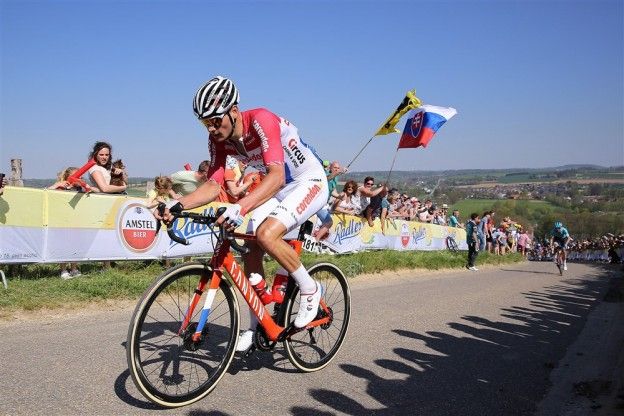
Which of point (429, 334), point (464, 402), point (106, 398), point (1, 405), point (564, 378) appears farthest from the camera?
point (429, 334)

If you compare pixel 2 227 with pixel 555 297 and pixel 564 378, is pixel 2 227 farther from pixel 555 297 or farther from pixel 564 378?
pixel 555 297

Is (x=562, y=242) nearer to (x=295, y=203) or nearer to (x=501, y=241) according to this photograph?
(x=501, y=241)

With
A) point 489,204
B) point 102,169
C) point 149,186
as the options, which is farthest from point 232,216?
point 489,204

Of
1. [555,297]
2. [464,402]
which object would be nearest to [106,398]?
[464,402]

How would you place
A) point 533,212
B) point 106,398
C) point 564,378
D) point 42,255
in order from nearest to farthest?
point 106,398 < point 564,378 < point 42,255 < point 533,212

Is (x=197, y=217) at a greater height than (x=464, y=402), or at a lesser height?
greater

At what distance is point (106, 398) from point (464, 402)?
2.68 metres

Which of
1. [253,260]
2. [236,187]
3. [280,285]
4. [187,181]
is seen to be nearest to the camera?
[253,260]

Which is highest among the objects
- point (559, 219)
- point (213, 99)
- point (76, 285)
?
point (213, 99)

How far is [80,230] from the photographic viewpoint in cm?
827

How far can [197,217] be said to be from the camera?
3.69 meters

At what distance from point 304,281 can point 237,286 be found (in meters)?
0.59

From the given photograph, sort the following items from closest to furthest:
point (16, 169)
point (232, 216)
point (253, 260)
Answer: point (232, 216) < point (253, 260) < point (16, 169)

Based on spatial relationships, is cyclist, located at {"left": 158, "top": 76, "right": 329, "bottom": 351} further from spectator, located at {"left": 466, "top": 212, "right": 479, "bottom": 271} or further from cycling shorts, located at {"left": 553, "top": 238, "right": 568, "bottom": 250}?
cycling shorts, located at {"left": 553, "top": 238, "right": 568, "bottom": 250}
